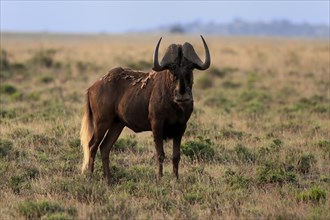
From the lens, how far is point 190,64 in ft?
31.6

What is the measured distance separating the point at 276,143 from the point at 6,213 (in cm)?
653

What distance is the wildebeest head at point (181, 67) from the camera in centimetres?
952

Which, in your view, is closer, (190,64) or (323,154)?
(190,64)

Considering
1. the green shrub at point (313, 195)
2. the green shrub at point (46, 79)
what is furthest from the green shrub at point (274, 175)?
the green shrub at point (46, 79)

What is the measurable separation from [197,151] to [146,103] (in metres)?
2.26

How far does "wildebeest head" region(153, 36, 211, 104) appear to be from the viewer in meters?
9.52

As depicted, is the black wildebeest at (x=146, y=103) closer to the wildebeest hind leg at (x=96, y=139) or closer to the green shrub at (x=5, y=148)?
the wildebeest hind leg at (x=96, y=139)

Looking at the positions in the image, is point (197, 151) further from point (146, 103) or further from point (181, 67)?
point (181, 67)

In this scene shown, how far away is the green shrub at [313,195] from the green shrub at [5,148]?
5404mm

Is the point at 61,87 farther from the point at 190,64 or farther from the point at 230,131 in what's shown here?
the point at 190,64

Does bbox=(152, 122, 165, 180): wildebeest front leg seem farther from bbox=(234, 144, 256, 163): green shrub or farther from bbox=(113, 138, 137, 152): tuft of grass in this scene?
bbox=(113, 138, 137, 152): tuft of grass

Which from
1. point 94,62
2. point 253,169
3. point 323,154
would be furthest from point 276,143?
point 94,62

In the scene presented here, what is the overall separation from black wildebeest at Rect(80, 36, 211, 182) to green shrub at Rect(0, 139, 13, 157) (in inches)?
61.4

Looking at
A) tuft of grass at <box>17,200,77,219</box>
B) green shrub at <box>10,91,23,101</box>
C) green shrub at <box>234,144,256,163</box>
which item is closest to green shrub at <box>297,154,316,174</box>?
green shrub at <box>234,144,256,163</box>
